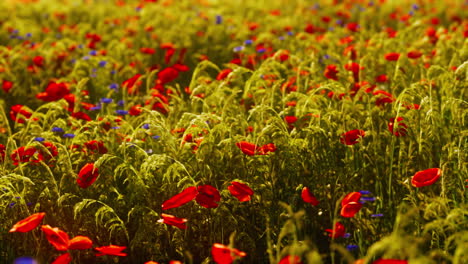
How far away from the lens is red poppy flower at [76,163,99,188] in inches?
79.1

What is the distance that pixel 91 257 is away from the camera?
2.14 meters

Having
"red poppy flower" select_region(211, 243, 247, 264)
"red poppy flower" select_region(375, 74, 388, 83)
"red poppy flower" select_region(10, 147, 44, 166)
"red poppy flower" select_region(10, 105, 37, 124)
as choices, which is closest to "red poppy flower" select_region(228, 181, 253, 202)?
"red poppy flower" select_region(211, 243, 247, 264)

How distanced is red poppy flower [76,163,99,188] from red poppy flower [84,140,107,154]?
0.30 metres

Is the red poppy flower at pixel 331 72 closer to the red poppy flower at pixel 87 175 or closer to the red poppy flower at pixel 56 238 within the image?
the red poppy flower at pixel 87 175

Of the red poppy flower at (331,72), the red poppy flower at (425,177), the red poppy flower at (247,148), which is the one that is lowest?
the red poppy flower at (425,177)

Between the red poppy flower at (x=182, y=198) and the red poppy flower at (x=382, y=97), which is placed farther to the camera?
the red poppy flower at (x=382, y=97)

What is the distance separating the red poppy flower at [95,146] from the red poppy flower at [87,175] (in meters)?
0.30

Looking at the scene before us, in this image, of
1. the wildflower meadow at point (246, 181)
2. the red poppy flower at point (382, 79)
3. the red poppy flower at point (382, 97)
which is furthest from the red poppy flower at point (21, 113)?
the red poppy flower at point (382, 79)

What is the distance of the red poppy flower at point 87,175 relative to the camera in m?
2.01

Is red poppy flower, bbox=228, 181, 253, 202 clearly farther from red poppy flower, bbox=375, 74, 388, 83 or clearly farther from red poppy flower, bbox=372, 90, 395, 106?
red poppy flower, bbox=375, 74, 388, 83

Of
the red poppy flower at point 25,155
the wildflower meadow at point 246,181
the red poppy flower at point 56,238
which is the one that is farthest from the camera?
the red poppy flower at point 25,155

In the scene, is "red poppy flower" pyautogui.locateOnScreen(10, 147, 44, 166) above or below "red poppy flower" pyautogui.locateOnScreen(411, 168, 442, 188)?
below

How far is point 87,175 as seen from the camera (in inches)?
79.9

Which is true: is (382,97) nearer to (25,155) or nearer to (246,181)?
(246,181)
